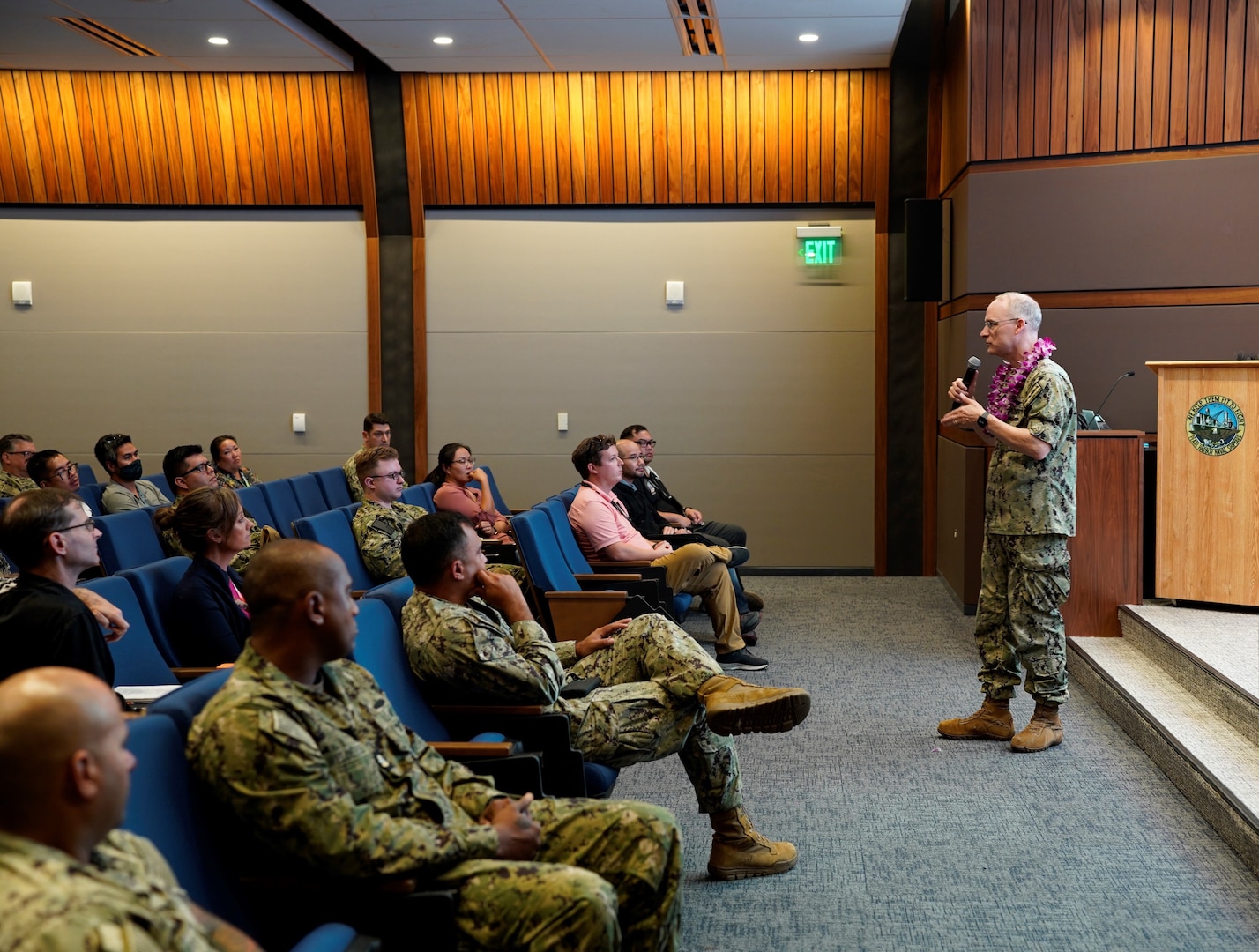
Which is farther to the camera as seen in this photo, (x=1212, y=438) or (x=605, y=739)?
(x=1212, y=438)

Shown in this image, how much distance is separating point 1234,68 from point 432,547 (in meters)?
5.69

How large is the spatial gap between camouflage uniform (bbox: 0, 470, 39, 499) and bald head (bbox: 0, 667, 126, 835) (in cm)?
570

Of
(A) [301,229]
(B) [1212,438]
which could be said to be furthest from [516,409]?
(B) [1212,438]

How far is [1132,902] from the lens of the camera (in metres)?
3.02

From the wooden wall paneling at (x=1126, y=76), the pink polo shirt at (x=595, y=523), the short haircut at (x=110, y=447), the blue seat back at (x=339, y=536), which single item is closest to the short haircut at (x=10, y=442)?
the short haircut at (x=110, y=447)

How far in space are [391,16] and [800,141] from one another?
3022 millimetres

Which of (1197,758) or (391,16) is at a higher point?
(391,16)

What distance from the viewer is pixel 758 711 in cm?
285

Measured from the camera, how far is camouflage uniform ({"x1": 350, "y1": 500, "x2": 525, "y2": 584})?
16.3ft

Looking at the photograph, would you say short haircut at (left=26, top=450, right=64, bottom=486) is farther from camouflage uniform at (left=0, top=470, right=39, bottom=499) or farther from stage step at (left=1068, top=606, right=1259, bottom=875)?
stage step at (left=1068, top=606, right=1259, bottom=875)

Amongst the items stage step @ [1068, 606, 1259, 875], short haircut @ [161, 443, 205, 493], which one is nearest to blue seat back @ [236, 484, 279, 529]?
short haircut @ [161, 443, 205, 493]

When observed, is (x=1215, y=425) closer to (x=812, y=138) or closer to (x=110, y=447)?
(x=812, y=138)

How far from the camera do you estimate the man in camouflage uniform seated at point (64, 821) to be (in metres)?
1.21

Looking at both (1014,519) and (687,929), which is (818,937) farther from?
(1014,519)
